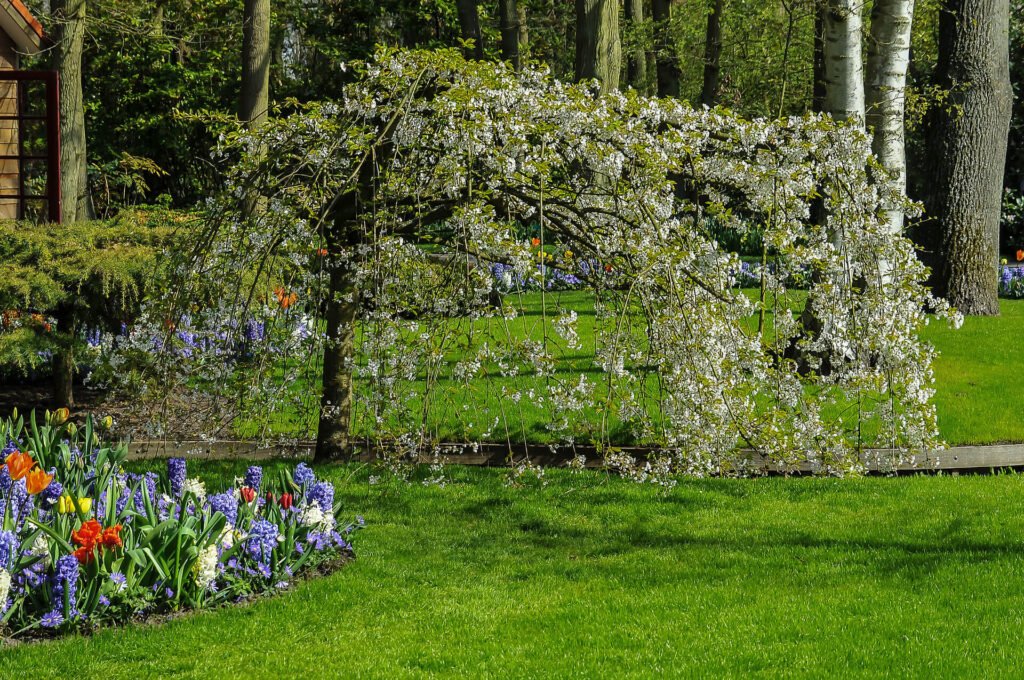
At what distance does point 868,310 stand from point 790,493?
148cm

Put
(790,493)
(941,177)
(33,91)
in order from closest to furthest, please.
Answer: (790,493)
(941,177)
(33,91)

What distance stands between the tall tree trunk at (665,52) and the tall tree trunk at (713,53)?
65cm

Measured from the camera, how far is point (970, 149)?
35.3 ft

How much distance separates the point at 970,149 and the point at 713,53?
10.6 meters

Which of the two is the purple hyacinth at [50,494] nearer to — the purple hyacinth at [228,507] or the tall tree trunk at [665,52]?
the purple hyacinth at [228,507]

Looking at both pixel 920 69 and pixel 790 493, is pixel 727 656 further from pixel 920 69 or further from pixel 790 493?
pixel 920 69

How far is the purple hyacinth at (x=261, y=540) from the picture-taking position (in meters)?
4.76

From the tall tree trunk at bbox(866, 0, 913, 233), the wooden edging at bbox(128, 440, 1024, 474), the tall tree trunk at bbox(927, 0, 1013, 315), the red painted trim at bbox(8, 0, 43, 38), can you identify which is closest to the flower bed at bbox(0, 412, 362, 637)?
the wooden edging at bbox(128, 440, 1024, 474)

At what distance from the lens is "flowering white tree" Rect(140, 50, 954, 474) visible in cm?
510

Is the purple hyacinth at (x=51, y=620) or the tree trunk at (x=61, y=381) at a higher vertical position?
the tree trunk at (x=61, y=381)

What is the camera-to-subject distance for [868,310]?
5.86 meters

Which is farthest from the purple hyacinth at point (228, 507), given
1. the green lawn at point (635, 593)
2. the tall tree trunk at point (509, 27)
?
the tall tree trunk at point (509, 27)

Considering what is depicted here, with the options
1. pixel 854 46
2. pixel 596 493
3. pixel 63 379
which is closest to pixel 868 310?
pixel 596 493

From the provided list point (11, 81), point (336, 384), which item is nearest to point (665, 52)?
point (11, 81)
